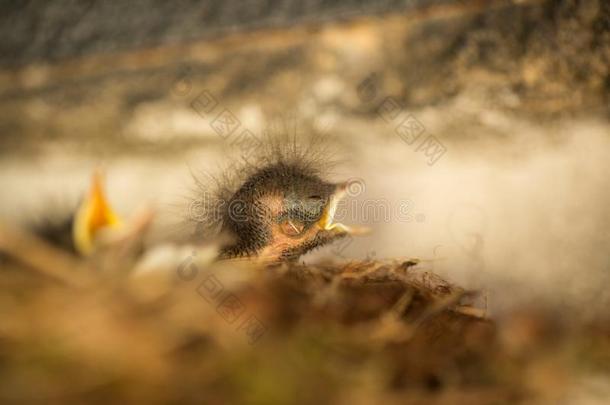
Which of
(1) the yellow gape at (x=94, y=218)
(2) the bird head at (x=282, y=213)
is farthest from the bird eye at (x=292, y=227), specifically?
(1) the yellow gape at (x=94, y=218)

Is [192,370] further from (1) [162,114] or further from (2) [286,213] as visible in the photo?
(1) [162,114]

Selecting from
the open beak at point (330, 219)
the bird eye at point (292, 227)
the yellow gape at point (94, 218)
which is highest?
the yellow gape at point (94, 218)

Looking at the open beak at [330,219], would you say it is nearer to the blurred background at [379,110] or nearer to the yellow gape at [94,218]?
the blurred background at [379,110]

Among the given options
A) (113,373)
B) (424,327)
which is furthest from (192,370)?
(424,327)

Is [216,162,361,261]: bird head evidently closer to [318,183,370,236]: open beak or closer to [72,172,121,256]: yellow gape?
[318,183,370,236]: open beak

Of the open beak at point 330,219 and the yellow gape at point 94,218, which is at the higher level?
the yellow gape at point 94,218

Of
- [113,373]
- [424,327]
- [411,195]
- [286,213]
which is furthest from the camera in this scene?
[411,195]
